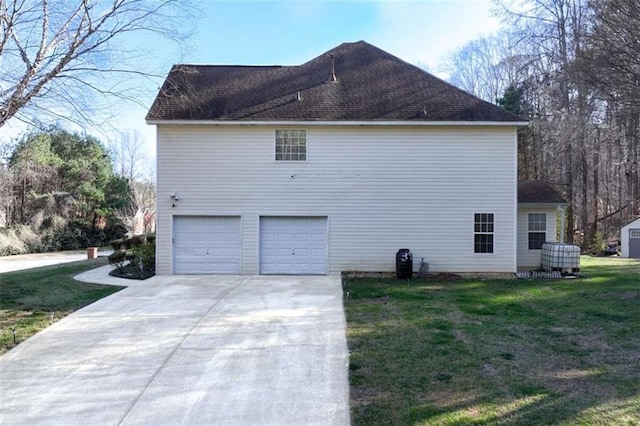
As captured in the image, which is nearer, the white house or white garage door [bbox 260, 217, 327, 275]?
the white house

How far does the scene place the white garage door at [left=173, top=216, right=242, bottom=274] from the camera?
541 inches

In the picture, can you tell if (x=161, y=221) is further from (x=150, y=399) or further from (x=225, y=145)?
(x=150, y=399)

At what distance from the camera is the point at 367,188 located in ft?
44.7

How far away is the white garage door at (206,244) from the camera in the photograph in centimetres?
1373

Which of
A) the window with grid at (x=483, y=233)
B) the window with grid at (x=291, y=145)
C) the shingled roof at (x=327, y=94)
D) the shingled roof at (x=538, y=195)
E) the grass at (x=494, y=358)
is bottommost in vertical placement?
the grass at (x=494, y=358)

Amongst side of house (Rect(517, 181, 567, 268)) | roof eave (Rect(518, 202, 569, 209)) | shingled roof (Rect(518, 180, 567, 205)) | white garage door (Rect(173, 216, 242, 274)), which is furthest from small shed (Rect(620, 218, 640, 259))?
white garage door (Rect(173, 216, 242, 274))

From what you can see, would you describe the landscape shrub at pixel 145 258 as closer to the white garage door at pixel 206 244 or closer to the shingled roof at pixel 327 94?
the white garage door at pixel 206 244

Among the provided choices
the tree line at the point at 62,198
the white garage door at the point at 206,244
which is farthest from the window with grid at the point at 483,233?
the tree line at the point at 62,198

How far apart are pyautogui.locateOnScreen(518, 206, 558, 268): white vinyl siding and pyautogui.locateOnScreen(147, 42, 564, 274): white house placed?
2.02 m

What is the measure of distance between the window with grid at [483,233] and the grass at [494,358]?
10.2 feet

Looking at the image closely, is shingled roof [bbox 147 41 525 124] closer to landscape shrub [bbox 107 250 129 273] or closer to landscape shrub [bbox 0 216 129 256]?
landscape shrub [bbox 107 250 129 273]

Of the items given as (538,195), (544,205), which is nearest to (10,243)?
(538,195)

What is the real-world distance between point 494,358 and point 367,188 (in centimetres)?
834

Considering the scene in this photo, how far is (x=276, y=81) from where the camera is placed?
15430 millimetres
